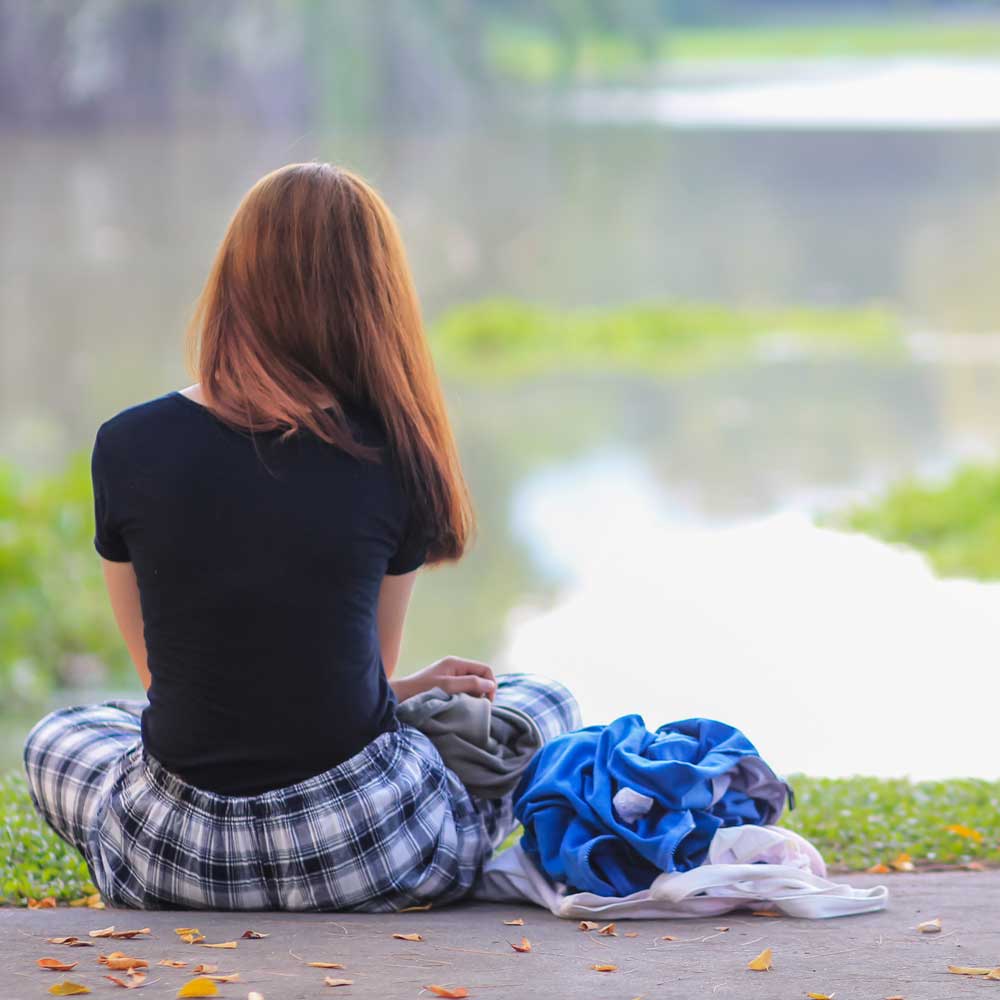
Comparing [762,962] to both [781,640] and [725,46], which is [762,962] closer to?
[781,640]

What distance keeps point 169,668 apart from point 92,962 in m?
0.32

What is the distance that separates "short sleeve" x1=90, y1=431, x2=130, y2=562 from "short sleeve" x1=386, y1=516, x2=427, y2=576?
303 mm

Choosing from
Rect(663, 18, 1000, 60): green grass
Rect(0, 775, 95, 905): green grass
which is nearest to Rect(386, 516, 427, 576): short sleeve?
Rect(0, 775, 95, 905): green grass

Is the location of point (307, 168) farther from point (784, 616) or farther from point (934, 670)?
point (784, 616)

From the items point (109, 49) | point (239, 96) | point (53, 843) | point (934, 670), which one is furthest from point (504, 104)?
point (53, 843)

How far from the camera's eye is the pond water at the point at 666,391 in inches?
173

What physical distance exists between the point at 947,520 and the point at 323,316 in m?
5.34

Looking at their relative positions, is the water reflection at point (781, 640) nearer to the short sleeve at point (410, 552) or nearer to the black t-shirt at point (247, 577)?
the short sleeve at point (410, 552)

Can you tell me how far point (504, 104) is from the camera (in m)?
13.7

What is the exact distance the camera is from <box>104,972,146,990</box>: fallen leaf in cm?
138

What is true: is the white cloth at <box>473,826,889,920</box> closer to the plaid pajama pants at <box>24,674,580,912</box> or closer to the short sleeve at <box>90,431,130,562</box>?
the plaid pajama pants at <box>24,674,580,912</box>

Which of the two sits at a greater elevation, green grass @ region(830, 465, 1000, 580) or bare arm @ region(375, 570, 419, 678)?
green grass @ region(830, 465, 1000, 580)

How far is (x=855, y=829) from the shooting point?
2.29 meters

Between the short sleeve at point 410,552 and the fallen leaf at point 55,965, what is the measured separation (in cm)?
55
